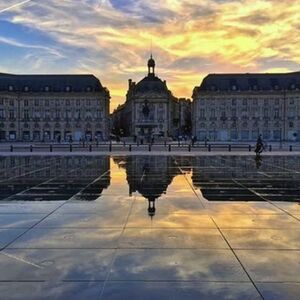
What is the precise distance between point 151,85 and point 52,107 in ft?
103

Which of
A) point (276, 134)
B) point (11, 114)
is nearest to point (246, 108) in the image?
point (276, 134)

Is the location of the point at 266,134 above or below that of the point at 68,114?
below

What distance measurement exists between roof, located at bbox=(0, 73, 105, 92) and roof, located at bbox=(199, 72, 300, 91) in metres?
33.7

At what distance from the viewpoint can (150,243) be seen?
7.63 metres

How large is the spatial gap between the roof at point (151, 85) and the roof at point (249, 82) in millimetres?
13695

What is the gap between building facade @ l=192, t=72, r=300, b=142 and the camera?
140375mm

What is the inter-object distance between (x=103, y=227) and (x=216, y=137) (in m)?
134

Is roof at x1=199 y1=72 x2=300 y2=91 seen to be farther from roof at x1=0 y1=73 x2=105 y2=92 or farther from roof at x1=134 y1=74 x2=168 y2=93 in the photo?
roof at x1=0 y1=73 x2=105 y2=92

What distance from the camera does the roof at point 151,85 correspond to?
149 m

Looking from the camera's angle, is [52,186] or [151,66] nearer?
[52,186]

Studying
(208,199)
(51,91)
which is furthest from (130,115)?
(208,199)

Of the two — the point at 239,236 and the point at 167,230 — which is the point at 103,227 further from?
the point at 239,236

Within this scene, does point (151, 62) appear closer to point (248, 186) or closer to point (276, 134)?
point (276, 134)


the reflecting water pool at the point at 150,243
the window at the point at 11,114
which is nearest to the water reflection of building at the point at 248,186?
the reflecting water pool at the point at 150,243
